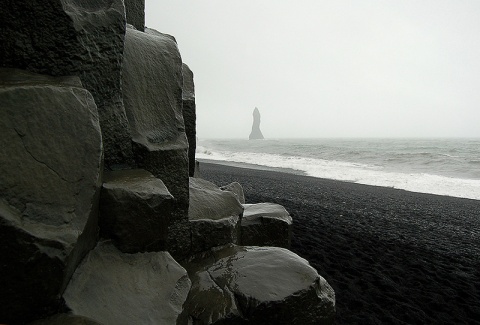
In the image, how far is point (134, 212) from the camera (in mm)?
2309

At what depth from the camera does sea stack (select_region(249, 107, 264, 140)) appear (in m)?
161

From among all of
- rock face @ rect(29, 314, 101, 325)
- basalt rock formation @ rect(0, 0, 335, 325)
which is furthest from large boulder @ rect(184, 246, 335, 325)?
rock face @ rect(29, 314, 101, 325)

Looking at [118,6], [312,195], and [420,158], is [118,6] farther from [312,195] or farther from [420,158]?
[420,158]

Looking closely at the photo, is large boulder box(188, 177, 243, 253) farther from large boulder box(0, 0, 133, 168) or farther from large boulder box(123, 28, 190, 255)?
large boulder box(0, 0, 133, 168)

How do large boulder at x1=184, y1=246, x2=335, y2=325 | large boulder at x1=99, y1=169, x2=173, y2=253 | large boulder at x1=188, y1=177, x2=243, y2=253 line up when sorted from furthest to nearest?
large boulder at x1=188, y1=177, x2=243, y2=253
large boulder at x1=184, y1=246, x2=335, y2=325
large boulder at x1=99, y1=169, x2=173, y2=253

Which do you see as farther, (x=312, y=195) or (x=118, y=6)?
(x=312, y=195)

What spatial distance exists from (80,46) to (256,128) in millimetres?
161772

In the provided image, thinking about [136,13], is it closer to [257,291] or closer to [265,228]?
[265,228]

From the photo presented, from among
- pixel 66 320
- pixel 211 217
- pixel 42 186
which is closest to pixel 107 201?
pixel 42 186

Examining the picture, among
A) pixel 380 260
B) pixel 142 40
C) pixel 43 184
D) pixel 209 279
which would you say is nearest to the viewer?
pixel 43 184

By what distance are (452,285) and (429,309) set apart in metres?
1.10

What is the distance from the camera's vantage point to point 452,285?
4852 millimetres

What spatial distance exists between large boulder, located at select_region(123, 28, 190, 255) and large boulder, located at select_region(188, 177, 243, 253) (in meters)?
0.15

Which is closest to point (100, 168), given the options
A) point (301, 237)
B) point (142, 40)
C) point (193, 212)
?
point (193, 212)
